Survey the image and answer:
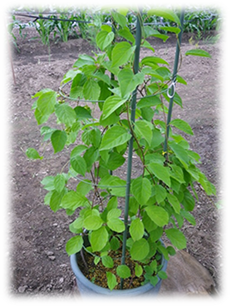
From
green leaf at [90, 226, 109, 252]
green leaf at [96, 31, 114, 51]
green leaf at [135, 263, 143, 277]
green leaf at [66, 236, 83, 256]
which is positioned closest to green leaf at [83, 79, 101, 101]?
green leaf at [96, 31, 114, 51]

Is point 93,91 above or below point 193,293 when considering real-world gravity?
above

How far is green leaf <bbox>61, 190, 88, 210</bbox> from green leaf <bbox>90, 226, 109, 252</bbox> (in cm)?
13

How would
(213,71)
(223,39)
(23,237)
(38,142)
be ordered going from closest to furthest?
(23,237) → (38,142) → (213,71) → (223,39)

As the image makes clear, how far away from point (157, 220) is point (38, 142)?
80.2 inches

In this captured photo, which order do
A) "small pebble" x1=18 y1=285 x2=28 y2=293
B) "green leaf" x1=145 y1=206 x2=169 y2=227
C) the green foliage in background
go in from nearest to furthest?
"green leaf" x1=145 y1=206 x2=169 y2=227 < "small pebble" x1=18 y1=285 x2=28 y2=293 < the green foliage in background

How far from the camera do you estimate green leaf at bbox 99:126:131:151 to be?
2.68 ft

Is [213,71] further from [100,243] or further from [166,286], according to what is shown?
[100,243]

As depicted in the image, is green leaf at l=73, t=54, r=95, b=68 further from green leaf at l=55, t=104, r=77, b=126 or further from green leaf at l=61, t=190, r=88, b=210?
green leaf at l=61, t=190, r=88, b=210

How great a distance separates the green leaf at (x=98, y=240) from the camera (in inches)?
39.0

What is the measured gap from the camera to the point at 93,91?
0.88m

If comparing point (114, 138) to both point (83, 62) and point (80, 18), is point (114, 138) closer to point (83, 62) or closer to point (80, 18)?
point (83, 62)

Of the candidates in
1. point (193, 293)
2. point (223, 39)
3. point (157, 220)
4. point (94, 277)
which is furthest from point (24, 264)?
point (223, 39)

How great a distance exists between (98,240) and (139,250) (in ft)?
0.55

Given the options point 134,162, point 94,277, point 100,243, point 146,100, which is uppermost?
point 146,100
